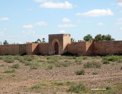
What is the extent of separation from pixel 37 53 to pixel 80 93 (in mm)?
56634

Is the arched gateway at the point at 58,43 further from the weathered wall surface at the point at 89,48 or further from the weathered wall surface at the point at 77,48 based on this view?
the weathered wall surface at the point at 89,48

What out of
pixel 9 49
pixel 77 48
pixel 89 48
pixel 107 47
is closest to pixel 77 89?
pixel 107 47

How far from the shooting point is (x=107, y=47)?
5597 cm

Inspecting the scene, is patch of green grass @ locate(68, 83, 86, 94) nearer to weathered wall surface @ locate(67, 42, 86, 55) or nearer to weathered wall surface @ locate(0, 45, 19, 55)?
weathered wall surface @ locate(67, 42, 86, 55)

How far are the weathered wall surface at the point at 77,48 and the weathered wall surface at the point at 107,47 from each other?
Answer: 5.88ft

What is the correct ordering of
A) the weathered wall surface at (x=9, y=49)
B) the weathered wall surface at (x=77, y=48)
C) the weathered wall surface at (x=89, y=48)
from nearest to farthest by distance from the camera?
the weathered wall surface at (x=89, y=48)
the weathered wall surface at (x=77, y=48)
the weathered wall surface at (x=9, y=49)

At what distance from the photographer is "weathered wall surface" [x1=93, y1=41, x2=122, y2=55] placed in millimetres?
54425

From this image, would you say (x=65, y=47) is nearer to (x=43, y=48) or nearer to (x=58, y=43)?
(x=58, y=43)

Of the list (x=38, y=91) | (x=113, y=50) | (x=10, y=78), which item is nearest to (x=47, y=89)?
(x=38, y=91)

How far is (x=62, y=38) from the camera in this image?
64312mm

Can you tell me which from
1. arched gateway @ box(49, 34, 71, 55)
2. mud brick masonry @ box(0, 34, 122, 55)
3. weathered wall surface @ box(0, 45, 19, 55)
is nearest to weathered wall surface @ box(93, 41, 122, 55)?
mud brick masonry @ box(0, 34, 122, 55)

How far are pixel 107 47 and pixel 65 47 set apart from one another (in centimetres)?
1006

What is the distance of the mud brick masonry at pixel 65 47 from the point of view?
183 ft

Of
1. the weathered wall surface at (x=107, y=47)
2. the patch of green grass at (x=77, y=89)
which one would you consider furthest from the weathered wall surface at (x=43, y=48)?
the patch of green grass at (x=77, y=89)
